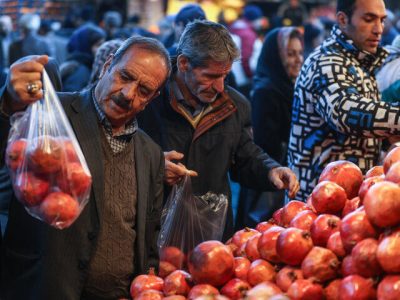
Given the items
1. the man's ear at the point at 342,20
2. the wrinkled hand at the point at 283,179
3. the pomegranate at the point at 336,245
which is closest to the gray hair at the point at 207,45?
the wrinkled hand at the point at 283,179

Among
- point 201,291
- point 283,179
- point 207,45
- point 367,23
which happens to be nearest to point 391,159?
point 201,291

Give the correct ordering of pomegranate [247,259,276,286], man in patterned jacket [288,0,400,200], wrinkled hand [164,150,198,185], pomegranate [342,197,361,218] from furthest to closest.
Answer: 1. man in patterned jacket [288,0,400,200]
2. wrinkled hand [164,150,198,185]
3. pomegranate [342,197,361,218]
4. pomegranate [247,259,276,286]

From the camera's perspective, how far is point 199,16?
5816 mm

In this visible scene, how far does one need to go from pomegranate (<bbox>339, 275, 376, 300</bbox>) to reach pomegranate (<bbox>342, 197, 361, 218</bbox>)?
1.32 feet

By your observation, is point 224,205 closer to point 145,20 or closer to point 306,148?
point 306,148

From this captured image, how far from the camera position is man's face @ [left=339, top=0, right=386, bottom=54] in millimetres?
3717

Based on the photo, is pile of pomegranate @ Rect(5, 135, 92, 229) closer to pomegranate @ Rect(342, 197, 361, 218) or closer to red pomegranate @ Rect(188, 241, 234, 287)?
red pomegranate @ Rect(188, 241, 234, 287)

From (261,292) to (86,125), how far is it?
3.04 ft

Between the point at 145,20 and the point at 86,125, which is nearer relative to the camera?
the point at 86,125

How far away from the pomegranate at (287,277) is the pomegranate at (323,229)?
139 mm

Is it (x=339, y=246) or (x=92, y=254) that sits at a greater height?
(x=339, y=246)

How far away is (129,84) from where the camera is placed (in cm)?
260

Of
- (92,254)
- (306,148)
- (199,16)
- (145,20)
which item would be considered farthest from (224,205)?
(145,20)

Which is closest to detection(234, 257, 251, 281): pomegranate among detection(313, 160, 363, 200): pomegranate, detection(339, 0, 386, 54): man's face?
detection(313, 160, 363, 200): pomegranate
